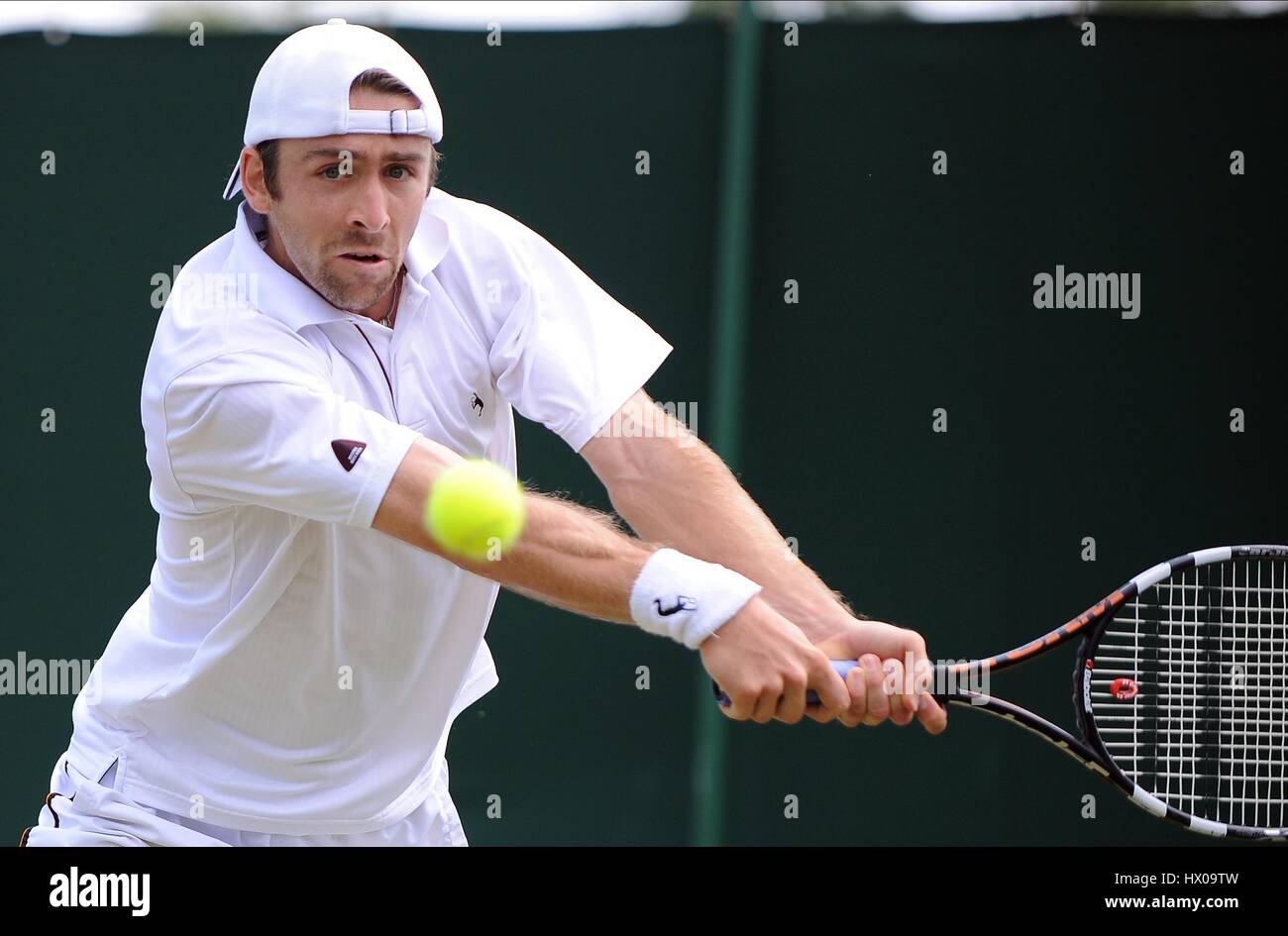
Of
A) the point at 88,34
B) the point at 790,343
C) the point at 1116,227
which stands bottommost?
the point at 790,343

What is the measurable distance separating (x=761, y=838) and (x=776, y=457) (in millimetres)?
877

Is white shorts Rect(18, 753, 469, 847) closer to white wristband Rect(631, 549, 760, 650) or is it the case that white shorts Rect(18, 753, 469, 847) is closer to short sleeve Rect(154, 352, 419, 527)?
short sleeve Rect(154, 352, 419, 527)

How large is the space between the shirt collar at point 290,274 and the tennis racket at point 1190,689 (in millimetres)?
742

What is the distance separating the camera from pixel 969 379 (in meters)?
3.93

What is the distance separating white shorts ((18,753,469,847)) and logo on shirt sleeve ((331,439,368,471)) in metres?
0.70

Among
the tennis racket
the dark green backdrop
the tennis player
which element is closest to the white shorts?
the tennis player

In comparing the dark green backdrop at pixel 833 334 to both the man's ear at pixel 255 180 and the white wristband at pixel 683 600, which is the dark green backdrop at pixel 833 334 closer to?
the man's ear at pixel 255 180

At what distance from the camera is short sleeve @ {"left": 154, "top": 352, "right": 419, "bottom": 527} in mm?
2086

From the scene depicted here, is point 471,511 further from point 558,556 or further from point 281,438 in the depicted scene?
point 281,438

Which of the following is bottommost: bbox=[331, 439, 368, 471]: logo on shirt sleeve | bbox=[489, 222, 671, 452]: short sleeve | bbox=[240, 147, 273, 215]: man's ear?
bbox=[331, 439, 368, 471]: logo on shirt sleeve

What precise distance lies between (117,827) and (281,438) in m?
0.73

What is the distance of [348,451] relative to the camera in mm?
2086
